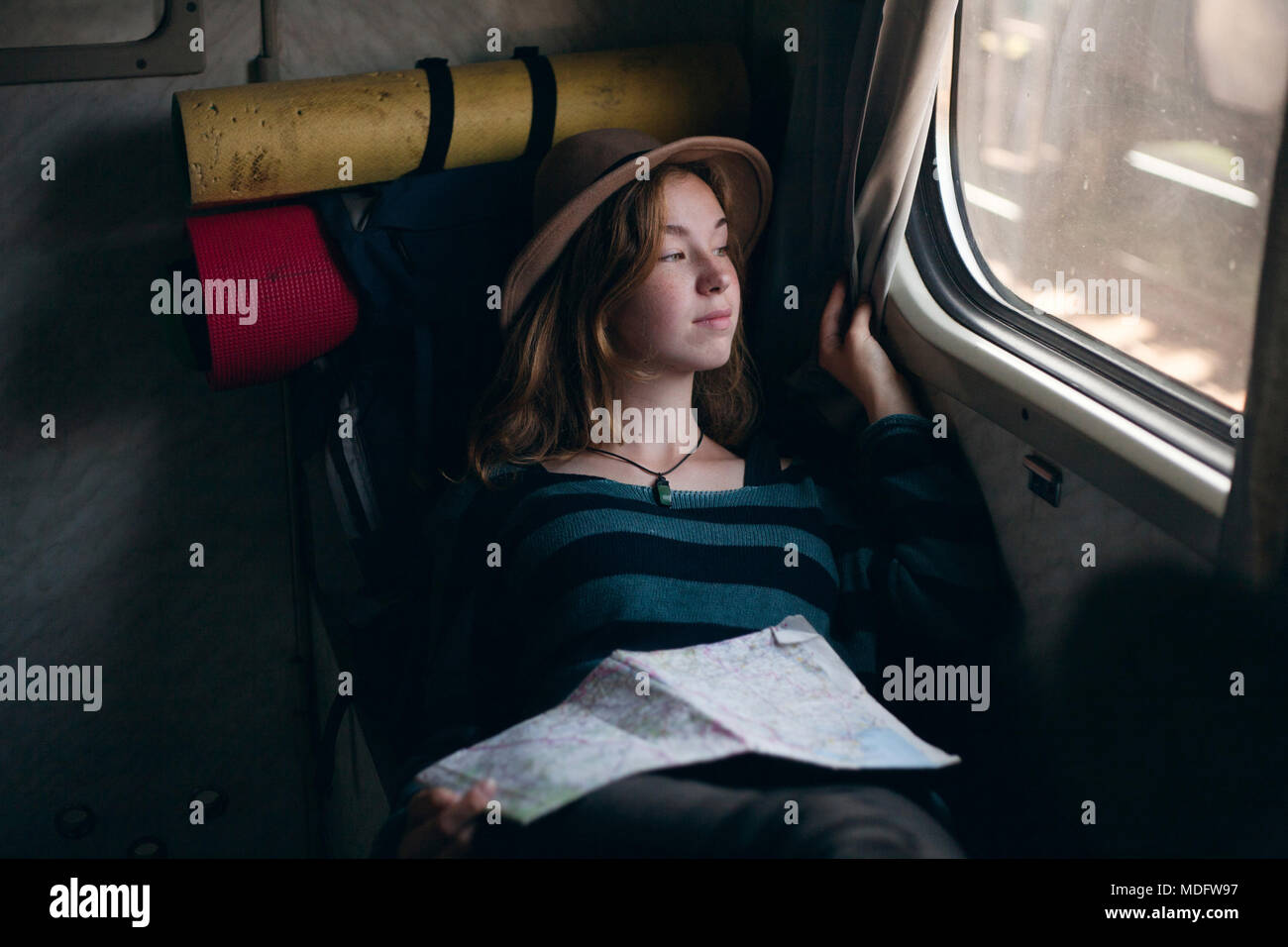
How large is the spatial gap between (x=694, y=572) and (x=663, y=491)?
172mm

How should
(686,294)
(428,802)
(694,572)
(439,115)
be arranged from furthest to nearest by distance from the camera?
(439,115) < (686,294) < (694,572) < (428,802)

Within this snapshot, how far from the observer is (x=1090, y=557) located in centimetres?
142

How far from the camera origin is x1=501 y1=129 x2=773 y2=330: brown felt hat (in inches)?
69.5

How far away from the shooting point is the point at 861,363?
184 centimetres

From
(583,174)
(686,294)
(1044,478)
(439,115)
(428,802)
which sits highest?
(439,115)

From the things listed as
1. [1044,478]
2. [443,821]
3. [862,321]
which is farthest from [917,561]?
[443,821]

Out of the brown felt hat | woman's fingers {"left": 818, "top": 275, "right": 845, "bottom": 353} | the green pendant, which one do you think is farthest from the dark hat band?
the green pendant

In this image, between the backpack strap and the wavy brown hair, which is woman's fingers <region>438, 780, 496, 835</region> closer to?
the wavy brown hair

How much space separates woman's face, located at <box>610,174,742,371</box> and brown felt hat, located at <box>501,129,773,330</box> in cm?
9

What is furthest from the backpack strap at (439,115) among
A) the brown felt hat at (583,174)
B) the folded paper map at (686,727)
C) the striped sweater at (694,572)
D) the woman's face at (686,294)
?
the folded paper map at (686,727)

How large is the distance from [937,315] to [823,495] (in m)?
0.38

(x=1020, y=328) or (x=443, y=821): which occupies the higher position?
(x=1020, y=328)

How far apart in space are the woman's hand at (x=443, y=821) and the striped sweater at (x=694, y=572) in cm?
28

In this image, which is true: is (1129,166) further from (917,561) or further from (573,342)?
(573,342)
